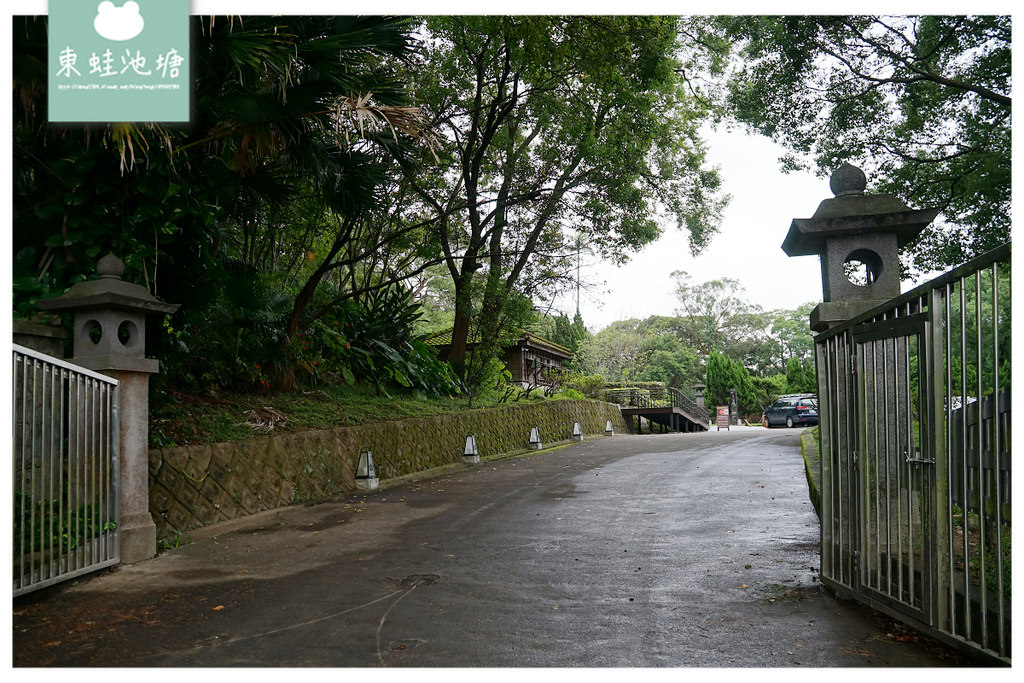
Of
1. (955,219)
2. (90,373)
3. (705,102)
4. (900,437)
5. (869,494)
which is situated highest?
(705,102)

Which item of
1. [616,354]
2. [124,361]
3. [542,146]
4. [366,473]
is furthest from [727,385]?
[124,361]

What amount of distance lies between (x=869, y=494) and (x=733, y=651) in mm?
1473

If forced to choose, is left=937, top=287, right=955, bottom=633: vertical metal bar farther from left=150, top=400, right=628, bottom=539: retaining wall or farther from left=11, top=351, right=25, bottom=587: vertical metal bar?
left=150, top=400, right=628, bottom=539: retaining wall

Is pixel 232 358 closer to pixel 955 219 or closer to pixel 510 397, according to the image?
pixel 510 397

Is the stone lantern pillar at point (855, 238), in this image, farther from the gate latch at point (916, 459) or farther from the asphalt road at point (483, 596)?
the asphalt road at point (483, 596)

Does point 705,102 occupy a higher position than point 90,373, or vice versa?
point 705,102

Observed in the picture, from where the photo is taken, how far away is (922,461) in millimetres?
4020

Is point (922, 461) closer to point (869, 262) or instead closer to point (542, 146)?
point (869, 262)

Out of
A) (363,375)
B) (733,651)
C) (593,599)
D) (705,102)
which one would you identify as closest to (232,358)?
(363,375)

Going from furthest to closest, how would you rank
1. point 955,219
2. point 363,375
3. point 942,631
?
1. point 363,375
2. point 955,219
3. point 942,631

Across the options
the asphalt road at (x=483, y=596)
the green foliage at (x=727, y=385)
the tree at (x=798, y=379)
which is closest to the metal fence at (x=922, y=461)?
the asphalt road at (x=483, y=596)

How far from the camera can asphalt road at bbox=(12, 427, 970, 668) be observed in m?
4.08

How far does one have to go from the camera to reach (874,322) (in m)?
4.64

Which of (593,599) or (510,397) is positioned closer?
(593,599)
